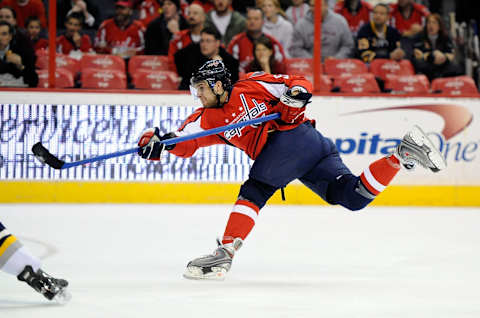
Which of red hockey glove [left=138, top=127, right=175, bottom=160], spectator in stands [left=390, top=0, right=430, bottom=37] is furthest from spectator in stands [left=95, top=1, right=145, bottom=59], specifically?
red hockey glove [left=138, top=127, right=175, bottom=160]

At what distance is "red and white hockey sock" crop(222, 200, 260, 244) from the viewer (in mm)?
3537

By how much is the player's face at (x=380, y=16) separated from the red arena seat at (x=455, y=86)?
77 cm

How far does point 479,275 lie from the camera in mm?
3529

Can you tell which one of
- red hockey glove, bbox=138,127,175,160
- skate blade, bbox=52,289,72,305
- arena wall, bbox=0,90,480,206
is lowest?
arena wall, bbox=0,90,480,206

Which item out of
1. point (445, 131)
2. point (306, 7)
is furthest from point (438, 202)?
point (306, 7)

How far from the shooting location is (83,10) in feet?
23.2

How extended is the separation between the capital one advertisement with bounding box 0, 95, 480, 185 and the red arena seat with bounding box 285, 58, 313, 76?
0.30m

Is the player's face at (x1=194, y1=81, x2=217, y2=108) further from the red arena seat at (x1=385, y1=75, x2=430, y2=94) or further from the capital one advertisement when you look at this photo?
the red arena seat at (x1=385, y1=75, x2=430, y2=94)

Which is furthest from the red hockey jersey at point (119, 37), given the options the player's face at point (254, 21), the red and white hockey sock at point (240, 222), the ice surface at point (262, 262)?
the red and white hockey sock at point (240, 222)

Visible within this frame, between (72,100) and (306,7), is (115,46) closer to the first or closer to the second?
(72,100)

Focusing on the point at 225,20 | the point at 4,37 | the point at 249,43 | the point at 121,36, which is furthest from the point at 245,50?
the point at 4,37

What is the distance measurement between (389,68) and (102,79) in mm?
2538

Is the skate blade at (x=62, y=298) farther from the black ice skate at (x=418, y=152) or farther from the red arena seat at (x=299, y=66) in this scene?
the red arena seat at (x=299, y=66)

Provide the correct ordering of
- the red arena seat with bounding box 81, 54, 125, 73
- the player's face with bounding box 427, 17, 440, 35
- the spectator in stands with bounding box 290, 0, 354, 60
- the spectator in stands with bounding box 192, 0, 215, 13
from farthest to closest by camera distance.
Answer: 1. the spectator in stands with bounding box 192, 0, 215, 13
2. the player's face with bounding box 427, 17, 440, 35
3. the spectator in stands with bounding box 290, 0, 354, 60
4. the red arena seat with bounding box 81, 54, 125, 73
